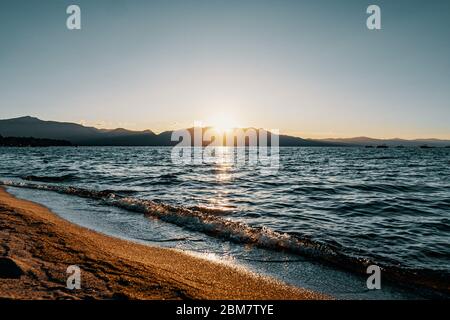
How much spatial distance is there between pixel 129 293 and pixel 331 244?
278 inches

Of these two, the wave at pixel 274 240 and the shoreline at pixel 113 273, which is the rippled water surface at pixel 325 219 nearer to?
the wave at pixel 274 240

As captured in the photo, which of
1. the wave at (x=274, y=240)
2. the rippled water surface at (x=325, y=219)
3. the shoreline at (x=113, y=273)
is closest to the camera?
the shoreline at (x=113, y=273)

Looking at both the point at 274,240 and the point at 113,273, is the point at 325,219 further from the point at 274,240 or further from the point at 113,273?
the point at 113,273

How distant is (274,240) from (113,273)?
5542mm

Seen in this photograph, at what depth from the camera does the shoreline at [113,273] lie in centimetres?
514

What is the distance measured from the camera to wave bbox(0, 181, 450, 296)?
7569mm

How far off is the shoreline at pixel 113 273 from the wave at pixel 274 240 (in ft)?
7.95

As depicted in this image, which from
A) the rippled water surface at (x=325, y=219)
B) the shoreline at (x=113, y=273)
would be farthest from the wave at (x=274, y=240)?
the shoreline at (x=113, y=273)

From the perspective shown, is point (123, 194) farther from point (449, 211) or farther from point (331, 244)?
point (449, 211)

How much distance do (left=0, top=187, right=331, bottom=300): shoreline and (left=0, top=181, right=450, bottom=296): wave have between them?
2423 millimetres

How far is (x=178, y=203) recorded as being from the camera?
17.4 m

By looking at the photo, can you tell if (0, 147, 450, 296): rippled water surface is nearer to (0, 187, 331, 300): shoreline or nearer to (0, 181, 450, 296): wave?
(0, 181, 450, 296): wave

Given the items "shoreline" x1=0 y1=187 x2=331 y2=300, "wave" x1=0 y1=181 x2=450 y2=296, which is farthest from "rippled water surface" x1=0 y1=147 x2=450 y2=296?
"shoreline" x1=0 y1=187 x2=331 y2=300
